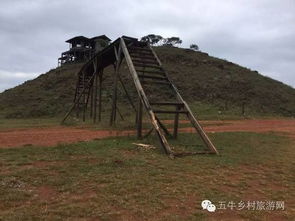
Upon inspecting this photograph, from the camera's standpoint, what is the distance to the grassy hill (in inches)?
1384

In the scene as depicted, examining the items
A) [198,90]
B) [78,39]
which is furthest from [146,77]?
[78,39]

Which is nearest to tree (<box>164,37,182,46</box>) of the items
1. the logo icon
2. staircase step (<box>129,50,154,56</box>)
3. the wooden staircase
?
the wooden staircase

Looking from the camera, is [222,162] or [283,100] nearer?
[222,162]

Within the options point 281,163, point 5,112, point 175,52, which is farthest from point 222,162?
point 175,52

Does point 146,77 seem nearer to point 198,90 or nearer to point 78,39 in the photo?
point 198,90

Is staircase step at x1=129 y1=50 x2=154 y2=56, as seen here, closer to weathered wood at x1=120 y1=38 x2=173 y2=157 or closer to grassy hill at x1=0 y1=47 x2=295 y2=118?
weathered wood at x1=120 y1=38 x2=173 y2=157

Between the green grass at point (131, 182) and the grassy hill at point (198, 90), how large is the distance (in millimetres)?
22163

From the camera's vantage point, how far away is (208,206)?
5.53 meters

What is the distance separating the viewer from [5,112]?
34.9 m

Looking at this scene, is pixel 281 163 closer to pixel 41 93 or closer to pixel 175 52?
pixel 41 93

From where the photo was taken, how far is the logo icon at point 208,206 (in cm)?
541

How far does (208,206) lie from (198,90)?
35.7 metres

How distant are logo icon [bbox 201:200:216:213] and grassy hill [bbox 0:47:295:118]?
1007 inches

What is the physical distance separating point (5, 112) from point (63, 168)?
30.5 metres
